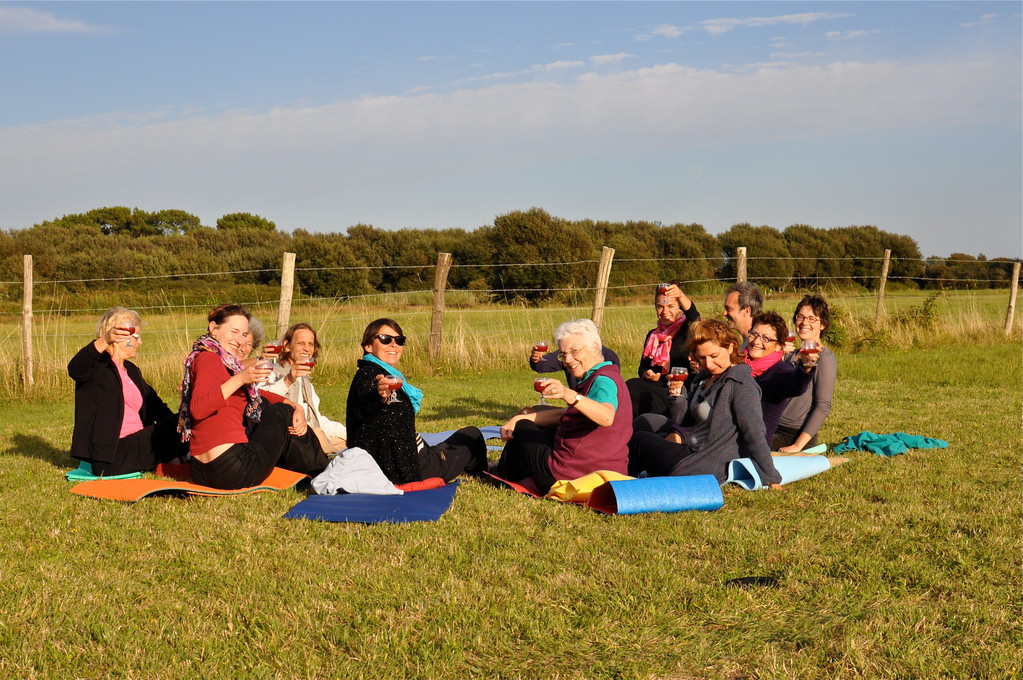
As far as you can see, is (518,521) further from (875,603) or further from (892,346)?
(892,346)

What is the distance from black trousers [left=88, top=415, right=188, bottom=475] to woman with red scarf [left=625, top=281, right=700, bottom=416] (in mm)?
3634

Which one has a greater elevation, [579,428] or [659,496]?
[579,428]

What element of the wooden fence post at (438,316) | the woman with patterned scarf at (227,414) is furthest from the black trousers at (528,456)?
the wooden fence post at (438,316)

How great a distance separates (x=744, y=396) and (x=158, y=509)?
11.7 feet

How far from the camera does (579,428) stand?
5.56 metres

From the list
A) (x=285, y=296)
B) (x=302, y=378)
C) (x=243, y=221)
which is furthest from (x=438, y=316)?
(x=243, y=221)

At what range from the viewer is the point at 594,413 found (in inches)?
199

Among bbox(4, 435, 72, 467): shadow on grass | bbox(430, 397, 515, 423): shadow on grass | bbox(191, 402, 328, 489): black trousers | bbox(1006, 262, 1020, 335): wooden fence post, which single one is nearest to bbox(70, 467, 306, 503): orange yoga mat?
bbox(191, 402, 328, 489): black trousers

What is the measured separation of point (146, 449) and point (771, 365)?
4562 millimetres

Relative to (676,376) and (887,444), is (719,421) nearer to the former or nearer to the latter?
(676,376)

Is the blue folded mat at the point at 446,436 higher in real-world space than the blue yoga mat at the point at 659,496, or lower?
lower

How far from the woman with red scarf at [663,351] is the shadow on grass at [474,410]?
236cm

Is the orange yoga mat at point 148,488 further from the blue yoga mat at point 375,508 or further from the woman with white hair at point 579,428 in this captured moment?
the woman with white hair at point 579,428

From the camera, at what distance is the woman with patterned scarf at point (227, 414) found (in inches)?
208
